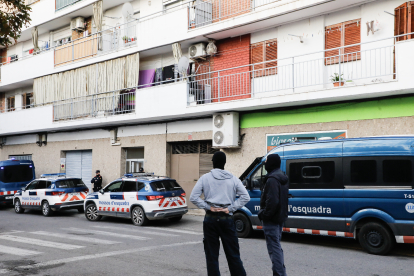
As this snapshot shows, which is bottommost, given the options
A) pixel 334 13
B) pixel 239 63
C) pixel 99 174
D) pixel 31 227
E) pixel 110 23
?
pixel 31 227

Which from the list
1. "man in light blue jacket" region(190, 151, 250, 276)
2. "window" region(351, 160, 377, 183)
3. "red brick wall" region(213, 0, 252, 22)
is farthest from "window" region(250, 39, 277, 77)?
"man in light blue jacket" region(190, 151, 250, 276)

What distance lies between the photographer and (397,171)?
822 centimetres

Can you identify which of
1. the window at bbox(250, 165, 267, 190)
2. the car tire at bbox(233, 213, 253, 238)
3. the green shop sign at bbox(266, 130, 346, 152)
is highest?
the green shop sign at bbox(266, 130, 346, 152)

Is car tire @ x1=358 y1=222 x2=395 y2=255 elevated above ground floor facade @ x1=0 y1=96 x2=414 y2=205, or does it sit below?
below

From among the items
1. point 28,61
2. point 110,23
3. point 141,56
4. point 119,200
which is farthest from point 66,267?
point 28,61

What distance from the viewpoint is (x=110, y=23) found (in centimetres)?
2127

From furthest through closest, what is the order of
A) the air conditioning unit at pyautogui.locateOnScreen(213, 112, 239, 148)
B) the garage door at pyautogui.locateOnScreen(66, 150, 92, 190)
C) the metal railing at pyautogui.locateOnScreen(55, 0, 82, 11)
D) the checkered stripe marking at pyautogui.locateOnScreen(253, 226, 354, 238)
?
the metal railing at pyautogui.locateOnScreen(55, 0, 82, 11), the garage door at pyautogui.locateOnScreen(66, 150, 92, 190), the air conditioning unit at pyautogui.locateOnScreen(213, 112, 239, 148), the checkered stripe marking at pyautogui.locateOnScreen(253, 226, 354, 238)

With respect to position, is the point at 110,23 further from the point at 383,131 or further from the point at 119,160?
the point at 383,131

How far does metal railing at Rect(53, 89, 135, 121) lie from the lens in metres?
19.0

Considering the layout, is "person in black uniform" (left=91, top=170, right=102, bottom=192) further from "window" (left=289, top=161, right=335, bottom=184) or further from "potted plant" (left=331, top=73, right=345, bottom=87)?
"window" (left=289, top=161, right=335, bottom=184)

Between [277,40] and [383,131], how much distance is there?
5.26 metres

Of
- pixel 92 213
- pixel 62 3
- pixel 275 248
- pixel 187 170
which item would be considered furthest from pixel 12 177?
pixel 275 248

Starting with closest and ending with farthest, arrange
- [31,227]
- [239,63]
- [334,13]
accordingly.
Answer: [31,227] → [334,13] → [239,63]

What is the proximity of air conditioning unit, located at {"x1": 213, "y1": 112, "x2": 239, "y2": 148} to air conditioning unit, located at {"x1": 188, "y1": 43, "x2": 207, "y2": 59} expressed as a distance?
295cm
